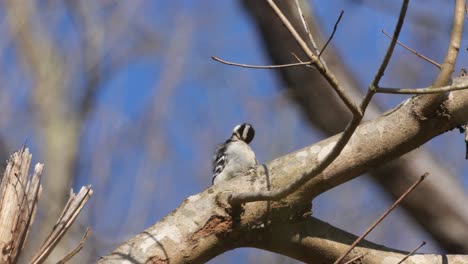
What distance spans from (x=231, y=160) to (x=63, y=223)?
4.19 ft

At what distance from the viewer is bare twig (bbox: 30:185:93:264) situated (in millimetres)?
1760

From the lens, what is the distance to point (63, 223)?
5.96ft

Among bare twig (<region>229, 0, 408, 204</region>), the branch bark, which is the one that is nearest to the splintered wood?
bare twig (<region>229, 0, 408, 204</region>)

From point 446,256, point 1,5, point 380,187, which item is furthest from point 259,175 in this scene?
point 1,5

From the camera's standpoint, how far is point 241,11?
3289mm

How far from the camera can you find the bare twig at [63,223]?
1760mm

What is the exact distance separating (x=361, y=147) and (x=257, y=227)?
34 cm

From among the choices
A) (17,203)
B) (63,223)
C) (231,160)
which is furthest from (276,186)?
(231,160)

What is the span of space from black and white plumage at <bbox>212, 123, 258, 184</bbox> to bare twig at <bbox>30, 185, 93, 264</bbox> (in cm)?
111

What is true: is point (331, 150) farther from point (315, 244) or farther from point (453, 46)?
point (315, 244)

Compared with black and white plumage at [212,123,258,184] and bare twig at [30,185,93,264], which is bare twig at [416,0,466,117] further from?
black and white plumage at [212,123,258,184]

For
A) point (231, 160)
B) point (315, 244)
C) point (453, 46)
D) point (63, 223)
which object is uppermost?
point (231, 160)

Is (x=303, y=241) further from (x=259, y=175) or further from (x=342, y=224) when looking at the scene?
(x=342, y=224)

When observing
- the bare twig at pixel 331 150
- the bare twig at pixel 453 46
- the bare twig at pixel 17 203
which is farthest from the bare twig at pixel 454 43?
the bare twig at pixel 17 203
